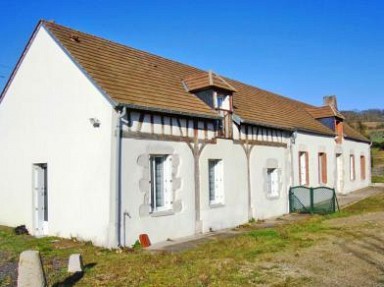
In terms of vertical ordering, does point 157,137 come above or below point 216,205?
above

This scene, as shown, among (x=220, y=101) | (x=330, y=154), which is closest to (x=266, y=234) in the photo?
(x=220, y=101)

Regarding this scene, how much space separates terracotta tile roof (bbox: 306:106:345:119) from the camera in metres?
23.4

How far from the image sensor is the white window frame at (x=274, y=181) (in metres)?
16.3

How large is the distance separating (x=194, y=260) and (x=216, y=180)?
5.15 m

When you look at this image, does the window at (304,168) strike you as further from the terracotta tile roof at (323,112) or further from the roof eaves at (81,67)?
the roof eaves at (81,67)

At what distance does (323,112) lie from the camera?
23.8m

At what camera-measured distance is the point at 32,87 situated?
12477 mm

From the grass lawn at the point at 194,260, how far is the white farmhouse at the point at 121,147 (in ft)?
2.81

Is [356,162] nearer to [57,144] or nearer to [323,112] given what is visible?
[323,112]

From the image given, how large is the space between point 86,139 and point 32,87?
3154mm

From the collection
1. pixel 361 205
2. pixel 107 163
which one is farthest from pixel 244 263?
pixel 361 205

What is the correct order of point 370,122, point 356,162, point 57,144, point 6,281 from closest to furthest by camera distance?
1. point 6,281
2. point 57,144
3. point 356,162
4. point 370,122

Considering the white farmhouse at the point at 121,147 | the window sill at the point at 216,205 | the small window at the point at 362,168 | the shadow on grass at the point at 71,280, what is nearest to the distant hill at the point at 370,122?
the small window at the point at 362,168

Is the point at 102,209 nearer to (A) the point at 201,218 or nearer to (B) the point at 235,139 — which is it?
(A) the point at 201,218
